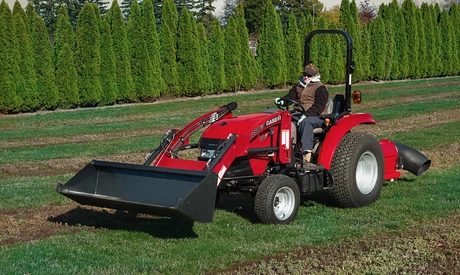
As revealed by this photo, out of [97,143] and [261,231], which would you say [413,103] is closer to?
[97,143]

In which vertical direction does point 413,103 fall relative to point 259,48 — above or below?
below

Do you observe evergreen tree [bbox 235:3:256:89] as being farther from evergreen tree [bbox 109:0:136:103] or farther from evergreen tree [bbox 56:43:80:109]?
evergreen tree [bbox 56:43:80:109]

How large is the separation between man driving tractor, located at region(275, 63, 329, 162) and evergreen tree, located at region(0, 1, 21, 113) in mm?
18445

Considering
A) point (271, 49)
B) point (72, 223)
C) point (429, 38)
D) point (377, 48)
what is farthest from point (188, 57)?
point (72, 223)

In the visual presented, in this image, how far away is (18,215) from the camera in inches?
361

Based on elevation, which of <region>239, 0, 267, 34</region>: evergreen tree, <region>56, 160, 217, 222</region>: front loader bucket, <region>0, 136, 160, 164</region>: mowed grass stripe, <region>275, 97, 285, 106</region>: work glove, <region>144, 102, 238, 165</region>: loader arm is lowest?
<region>0, 136, 160, 164</region>: mowed grass stripe

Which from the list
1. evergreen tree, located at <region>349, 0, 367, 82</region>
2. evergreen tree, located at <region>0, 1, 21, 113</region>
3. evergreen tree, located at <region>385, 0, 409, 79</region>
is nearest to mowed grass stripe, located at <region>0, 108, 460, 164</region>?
evergreen tree, located at <region>0, 1, 21, 113</region>

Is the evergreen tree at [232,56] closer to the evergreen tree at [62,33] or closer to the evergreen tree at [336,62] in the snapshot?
the evergreen tree at [336,62]

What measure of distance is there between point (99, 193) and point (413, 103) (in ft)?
61.5

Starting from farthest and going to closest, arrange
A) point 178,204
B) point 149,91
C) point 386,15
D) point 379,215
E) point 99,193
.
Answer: point 386,15 → point 149,91 → point 379,215 → point 99,193 → point 178,204

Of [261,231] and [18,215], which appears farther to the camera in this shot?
[18,215]

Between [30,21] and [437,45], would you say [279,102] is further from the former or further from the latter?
[437,45]

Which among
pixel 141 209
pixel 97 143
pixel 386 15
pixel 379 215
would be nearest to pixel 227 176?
pixel 141 209

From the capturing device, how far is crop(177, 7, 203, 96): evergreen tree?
3030 centimetres
